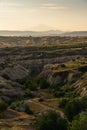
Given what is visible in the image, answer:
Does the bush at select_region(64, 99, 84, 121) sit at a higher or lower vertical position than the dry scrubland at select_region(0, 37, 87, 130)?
higher

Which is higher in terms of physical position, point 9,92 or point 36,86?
point 9,92

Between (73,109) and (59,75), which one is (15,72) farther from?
(73,109)

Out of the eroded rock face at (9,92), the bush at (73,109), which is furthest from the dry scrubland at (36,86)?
the bush at (73,109)

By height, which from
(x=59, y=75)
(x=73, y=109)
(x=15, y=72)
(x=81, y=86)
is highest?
(x=73, y=109)

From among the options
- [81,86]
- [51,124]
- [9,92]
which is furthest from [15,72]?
[51,124]

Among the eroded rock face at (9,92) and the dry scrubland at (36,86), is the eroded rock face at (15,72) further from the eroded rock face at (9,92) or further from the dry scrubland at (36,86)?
the eroded rock face at (9,92)

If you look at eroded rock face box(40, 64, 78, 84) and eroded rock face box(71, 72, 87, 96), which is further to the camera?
eroded rock face box(40, 64, 78, 84)

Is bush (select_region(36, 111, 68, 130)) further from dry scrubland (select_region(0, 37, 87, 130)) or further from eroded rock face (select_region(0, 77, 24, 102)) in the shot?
eroded rock face (select_region(0, 77, 24, 102))

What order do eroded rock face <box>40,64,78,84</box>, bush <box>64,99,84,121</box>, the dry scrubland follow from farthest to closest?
1. eroded rock face <box>40,64,78,84</box>
2. bush <box>64,99,84,121</box>
3. the dry scrubland

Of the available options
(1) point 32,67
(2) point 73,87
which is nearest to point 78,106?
(2) point 73,87

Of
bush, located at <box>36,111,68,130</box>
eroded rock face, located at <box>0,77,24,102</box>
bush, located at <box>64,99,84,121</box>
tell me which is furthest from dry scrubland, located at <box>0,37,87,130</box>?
bush, located at <box>36,111,68,130</box>

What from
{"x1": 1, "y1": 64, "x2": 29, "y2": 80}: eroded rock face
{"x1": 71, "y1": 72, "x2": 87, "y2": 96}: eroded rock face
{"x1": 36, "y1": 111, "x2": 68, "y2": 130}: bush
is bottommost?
{"x1": 1, "y1": 64, "x2": 29, "y2": 80}: eroded rock face
